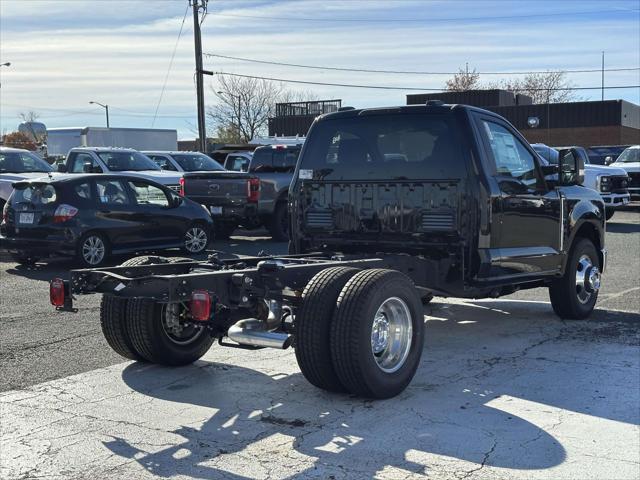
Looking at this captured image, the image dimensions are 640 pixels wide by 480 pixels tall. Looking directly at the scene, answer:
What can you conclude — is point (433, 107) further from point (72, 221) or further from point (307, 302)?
point (72, 221)

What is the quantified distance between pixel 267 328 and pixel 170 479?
150 cm

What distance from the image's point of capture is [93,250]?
41.2 ft

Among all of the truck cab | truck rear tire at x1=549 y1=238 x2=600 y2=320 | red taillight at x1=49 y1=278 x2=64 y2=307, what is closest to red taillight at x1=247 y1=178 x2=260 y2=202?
the truck cab

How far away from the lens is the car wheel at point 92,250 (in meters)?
12.3

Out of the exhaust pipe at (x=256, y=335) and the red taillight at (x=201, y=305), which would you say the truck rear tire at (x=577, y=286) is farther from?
the red taillight at (x=201, y=305)

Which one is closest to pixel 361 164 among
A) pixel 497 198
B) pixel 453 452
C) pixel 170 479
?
pixel 497 198

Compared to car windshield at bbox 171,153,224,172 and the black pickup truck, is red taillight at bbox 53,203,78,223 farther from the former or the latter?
car windshield at bbox 171,153,224,172

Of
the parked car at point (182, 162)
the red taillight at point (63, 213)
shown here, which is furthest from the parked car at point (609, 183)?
the red taillight at point (63, 213)

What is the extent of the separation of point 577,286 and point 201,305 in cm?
479

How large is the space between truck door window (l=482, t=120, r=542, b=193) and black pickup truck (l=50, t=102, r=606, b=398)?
0.06ft

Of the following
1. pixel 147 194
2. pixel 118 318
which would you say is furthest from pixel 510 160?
pixel 147 194

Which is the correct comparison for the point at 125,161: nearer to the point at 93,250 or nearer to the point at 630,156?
the point at 93,250

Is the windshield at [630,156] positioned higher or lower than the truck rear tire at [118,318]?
higher

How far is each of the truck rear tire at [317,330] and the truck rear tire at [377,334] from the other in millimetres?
64
